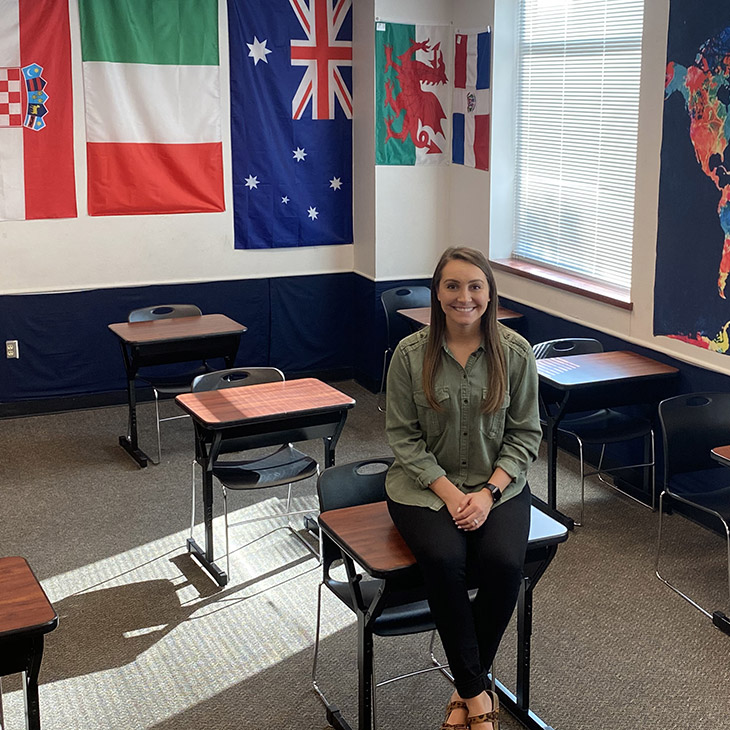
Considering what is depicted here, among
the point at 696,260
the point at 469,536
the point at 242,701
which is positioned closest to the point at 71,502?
the point at 242,701

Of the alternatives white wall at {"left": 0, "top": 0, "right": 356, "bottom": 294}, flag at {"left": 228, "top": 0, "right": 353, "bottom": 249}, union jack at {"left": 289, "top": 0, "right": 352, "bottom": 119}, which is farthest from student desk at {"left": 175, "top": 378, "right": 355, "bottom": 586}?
union jack at {"left": 289, "top": 0, "right": 352, "bottom": 119}

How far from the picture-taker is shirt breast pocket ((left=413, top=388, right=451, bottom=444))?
300 cm

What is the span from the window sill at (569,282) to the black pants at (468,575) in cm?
264

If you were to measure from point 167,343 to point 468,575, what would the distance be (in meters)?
3.05

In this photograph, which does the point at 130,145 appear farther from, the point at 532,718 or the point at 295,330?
the point at 532,718

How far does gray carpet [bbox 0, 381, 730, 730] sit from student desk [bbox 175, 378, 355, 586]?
313 millimetres

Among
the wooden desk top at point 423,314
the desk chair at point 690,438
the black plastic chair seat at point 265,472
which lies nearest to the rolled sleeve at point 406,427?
the black plastic chair seat at point 265,472

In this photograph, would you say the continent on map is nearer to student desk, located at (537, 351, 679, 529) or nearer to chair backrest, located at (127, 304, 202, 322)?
student desk, located at (537, 351, 679, 529)

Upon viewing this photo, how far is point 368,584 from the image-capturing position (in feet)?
Result: 10.1

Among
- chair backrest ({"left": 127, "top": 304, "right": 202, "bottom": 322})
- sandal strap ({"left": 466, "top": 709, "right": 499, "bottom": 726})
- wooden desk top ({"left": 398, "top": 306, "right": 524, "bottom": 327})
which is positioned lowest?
sandal strap ({"left": 466, "top": 709, "right": 499, "bottom": 726})

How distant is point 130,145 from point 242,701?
4184 millimetres

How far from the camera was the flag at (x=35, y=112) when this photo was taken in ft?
19.8

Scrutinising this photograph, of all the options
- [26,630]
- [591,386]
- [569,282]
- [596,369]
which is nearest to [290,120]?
[569,282]

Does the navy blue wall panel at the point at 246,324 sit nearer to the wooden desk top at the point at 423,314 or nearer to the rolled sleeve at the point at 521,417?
the wooden desk top at the point at 423,314
